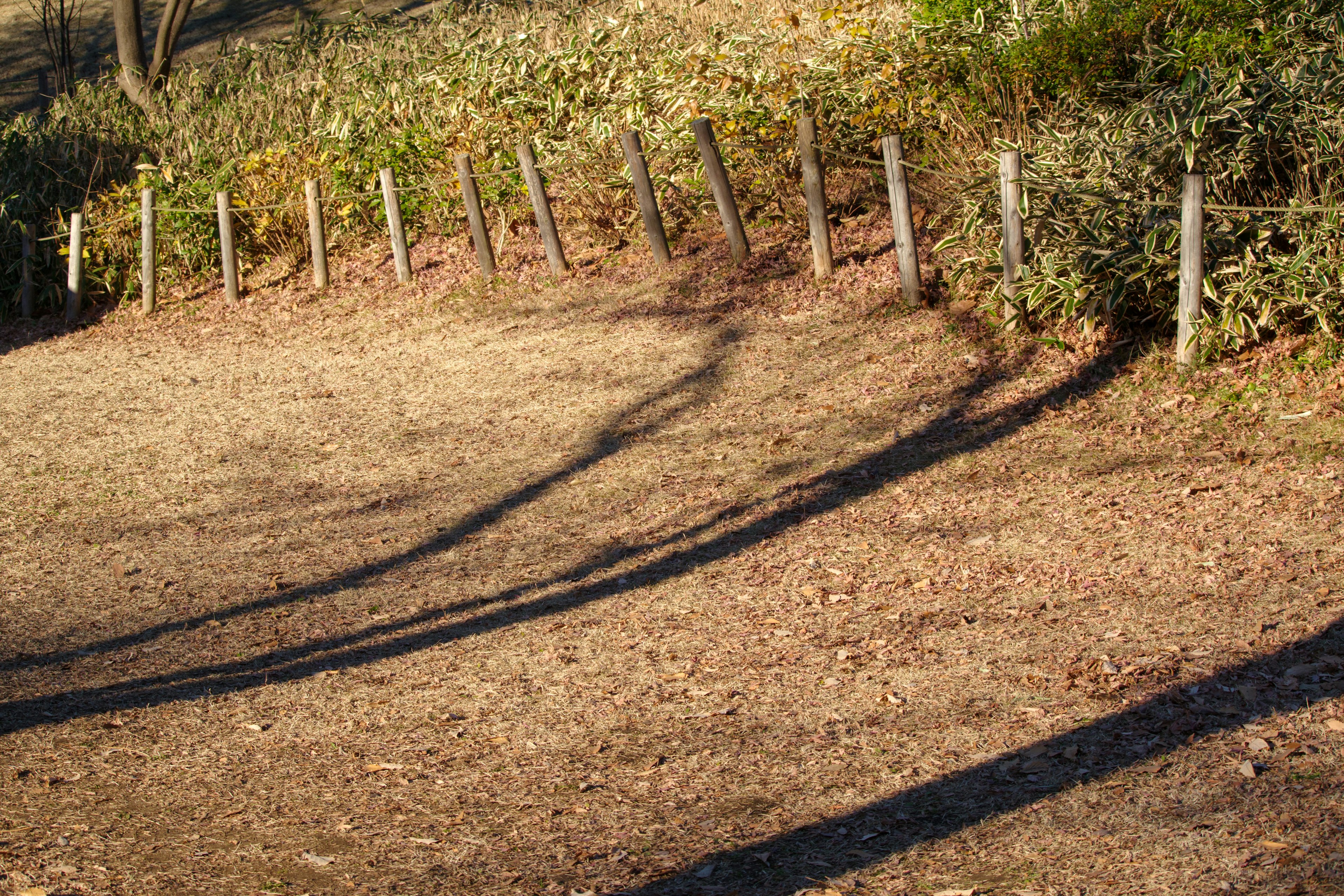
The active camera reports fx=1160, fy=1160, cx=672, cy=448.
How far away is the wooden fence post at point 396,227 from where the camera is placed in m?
11.8

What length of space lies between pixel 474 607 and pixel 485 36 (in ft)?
36.4

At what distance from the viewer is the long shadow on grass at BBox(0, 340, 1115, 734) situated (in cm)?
494

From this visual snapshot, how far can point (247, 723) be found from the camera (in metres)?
4.55

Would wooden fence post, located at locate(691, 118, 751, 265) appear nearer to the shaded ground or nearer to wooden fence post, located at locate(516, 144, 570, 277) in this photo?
wooden fence post, located at locate(516, 144, 570, 277)

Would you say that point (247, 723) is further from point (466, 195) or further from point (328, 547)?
point (466, 195)

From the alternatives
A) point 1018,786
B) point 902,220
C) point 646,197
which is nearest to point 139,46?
point 646,197

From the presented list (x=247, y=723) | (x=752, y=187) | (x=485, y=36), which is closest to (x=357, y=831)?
(x=247, y=723)

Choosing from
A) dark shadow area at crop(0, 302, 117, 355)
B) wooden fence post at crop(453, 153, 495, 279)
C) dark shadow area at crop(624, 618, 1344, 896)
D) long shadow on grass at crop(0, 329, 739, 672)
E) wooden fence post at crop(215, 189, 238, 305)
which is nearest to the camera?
dark shadow area at crop(624, 618, 1344, 896)

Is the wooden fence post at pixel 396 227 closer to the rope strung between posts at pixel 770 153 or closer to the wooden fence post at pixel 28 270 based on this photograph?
the rope strung between posts at pixel 770 153

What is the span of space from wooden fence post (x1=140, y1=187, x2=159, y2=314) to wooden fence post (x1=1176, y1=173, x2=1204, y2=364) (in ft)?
35.7

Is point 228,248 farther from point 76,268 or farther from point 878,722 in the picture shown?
point 878,722

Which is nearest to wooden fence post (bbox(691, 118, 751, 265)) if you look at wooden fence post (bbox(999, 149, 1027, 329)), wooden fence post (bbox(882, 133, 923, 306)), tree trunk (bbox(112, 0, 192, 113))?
wooden fence post (bbox(882, 133, 923, 306))

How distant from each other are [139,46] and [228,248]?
7379mm

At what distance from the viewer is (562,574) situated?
19.5 feet
